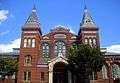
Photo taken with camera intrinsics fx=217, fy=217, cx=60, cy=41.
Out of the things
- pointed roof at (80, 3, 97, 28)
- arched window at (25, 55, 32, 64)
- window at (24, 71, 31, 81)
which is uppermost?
pointed roof at (80, 3, 97, 28)

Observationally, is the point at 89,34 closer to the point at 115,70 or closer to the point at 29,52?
the point at 115,70

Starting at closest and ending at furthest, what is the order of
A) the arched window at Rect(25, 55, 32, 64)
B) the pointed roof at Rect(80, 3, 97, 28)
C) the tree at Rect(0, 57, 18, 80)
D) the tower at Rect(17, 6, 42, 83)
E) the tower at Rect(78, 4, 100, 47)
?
the tree at Rect(0, 57, 18, 80)
the tower at Rect(17, 6, 42, 83)
the arched window at Rect(25, 55, 32, 64)
the tower at Rect(78, 4, 100, 47)
the pointed roof at Rect(80, 3, 97, 28)

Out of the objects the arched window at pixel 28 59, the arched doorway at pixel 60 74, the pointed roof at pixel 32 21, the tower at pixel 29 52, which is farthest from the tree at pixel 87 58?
the pointed roof at pixel 32 21

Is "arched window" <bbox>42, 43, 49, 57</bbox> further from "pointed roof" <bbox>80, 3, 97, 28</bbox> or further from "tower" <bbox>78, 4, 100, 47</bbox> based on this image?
"pointed roof" <bbox>80, 3, 97, 28</bbox>

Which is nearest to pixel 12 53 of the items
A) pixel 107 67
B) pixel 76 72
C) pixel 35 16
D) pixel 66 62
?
pixel 35 16

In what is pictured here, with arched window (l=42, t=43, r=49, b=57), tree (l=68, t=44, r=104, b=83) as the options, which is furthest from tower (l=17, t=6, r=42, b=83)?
tree (l=68, t=44, r=104, b=83)

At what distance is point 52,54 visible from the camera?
54125mm

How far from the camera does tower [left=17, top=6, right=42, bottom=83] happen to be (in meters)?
48.8

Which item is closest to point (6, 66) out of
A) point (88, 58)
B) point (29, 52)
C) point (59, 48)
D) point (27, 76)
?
point (27, 76)

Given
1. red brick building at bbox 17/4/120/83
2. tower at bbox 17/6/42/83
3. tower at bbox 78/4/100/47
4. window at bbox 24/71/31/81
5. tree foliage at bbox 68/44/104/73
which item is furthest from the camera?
tower at bbox 78/4/100/47

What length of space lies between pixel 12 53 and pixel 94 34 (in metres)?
21.0

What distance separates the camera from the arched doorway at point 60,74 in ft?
172

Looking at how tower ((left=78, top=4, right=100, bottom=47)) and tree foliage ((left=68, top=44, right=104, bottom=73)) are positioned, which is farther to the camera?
tower ((left=78, top=4, right=100, bottom=47))

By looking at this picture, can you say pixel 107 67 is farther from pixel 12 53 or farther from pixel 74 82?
pixel 12 53
